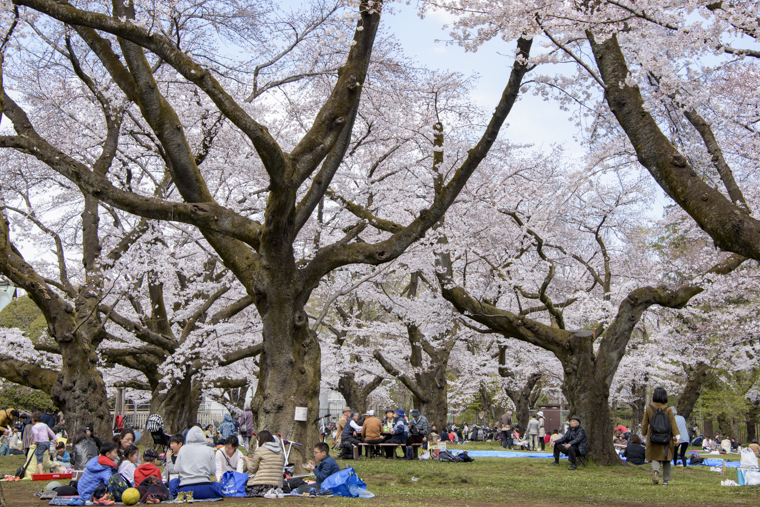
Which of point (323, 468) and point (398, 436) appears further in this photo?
point (398, 436)

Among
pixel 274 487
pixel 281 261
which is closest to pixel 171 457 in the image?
pixel 274 487

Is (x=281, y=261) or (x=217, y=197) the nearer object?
(x=281, y=261)

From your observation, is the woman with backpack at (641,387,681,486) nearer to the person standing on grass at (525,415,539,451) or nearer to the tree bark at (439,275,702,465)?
the tree bark at (439,275,702,465)

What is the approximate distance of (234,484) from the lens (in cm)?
725

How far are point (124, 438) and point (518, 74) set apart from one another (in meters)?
7.48

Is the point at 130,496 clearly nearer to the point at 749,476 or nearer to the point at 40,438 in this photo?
the point at 40,438

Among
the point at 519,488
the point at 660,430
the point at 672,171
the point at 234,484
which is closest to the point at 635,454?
the point at 660,430

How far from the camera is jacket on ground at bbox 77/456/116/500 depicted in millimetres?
6922

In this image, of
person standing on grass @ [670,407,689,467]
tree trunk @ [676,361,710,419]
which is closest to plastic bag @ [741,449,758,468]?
person standing on grass @ [670,407,689,467]

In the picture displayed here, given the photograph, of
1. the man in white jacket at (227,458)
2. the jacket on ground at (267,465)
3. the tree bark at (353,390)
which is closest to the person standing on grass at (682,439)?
the jacket on ground at (267,465)

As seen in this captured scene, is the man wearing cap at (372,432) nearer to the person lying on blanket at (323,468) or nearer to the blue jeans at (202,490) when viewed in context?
the person lying on blanket at (323,468)

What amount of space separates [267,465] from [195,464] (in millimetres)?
832

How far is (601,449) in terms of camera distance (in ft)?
38.7

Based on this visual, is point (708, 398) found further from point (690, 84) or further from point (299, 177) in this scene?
point (299, 177)
